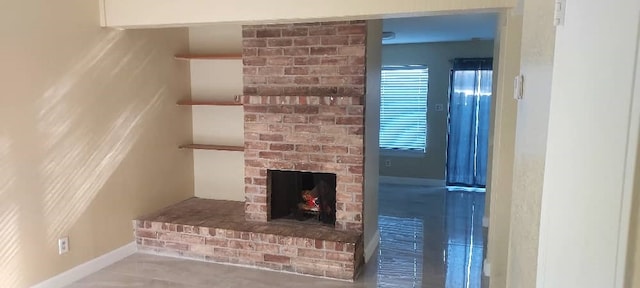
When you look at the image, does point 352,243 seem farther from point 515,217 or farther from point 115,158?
point 115,158

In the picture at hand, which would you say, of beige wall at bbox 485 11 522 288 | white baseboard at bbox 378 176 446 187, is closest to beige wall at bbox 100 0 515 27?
beige wall at bbox 485 11 522 288

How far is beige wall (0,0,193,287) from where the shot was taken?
2.89 metres

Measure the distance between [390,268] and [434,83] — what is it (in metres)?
3.99

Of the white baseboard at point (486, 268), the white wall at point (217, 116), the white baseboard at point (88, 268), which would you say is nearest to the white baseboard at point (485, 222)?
the white baseboard at point (486, 268)

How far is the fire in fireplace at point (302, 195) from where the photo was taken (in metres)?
4.03

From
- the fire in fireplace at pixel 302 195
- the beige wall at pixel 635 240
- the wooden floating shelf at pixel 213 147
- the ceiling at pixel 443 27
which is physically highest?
the ceiling at pixel 443 27

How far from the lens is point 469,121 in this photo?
22.2ft

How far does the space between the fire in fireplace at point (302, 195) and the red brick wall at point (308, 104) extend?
16 centimetres

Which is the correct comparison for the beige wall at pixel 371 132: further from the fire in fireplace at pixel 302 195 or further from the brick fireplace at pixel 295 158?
the fire in fireplace at pixel 302 195

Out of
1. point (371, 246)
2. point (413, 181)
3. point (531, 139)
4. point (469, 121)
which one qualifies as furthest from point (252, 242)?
point (469, 121)

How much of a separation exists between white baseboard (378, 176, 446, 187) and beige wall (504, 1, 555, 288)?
5.58 m

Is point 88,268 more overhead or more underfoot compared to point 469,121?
more underfoot

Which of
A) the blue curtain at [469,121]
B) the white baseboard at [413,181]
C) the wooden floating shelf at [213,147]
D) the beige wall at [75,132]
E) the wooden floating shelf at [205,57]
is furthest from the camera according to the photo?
the white baseboard at [413,181]

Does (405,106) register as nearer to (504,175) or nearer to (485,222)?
(485,222)
